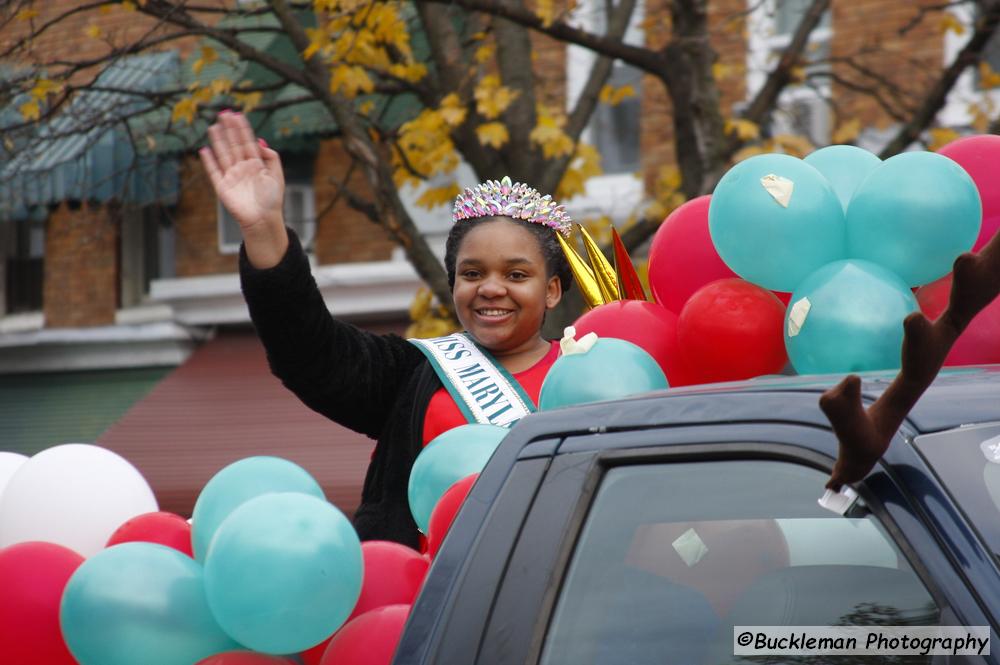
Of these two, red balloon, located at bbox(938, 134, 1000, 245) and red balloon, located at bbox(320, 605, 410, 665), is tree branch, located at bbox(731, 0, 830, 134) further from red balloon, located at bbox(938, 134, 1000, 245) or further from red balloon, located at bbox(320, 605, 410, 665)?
red balloon, located at bbox(320, 605, 410, 665)

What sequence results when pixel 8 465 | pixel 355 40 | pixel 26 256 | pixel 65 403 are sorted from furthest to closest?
pixel 26 256 < pixel 65 403 < pixel 355 40 < pixel 8 465

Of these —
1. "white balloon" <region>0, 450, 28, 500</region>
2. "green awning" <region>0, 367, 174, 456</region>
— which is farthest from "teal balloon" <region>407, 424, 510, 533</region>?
"green awning" <region>0, 367, 174, 456</region>

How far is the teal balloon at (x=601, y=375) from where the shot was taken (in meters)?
2.73

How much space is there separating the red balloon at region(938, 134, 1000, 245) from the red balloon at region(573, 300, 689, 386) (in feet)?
2.17

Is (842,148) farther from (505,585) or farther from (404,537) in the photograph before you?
(505,585)

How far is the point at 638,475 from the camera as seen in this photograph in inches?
80.0

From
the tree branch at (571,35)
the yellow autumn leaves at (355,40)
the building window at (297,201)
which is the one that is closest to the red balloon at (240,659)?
the tree branch at (571,35)

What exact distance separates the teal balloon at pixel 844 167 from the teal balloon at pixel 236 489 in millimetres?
1291

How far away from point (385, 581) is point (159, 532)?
2.08ft

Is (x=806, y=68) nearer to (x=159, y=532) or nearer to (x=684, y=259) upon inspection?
(x=684, y=259)

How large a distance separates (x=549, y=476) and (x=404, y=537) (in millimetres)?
1192

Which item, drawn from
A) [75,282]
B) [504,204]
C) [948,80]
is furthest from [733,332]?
[75,282]

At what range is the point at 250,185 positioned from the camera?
10.2 ft

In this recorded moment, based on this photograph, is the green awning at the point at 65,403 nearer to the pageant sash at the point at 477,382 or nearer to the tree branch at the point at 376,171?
the tree branch at the point at 376,171
